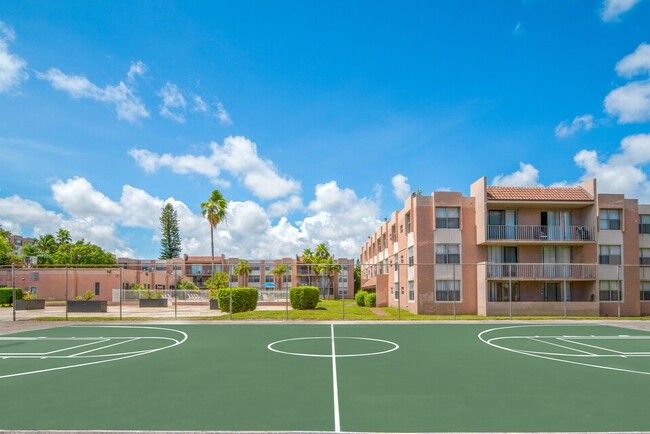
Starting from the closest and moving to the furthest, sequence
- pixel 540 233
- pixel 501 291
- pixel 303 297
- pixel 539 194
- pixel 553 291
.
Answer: pixel 501 291 < pixel 540 233 < pixel 553 291 < pixel 539 194 < pixel 303 297

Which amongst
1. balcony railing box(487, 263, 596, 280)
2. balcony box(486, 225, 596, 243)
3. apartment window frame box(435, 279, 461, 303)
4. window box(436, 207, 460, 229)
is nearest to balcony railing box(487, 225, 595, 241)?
balcony box(486, 225, 596, 243)

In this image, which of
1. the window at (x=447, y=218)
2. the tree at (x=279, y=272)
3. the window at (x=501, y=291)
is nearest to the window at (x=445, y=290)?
the window at (x=501, y=291)

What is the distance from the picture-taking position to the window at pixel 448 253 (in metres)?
33.2

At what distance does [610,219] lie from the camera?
3378 cm

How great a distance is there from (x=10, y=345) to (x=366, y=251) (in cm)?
5411

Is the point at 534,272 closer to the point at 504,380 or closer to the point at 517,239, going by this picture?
the point at 517,239

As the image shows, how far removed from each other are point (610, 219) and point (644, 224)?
396 centimetres

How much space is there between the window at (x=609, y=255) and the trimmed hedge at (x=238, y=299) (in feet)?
81.7

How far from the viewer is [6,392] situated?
31.8 ft

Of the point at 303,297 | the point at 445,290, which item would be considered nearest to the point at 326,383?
the point at 445,290

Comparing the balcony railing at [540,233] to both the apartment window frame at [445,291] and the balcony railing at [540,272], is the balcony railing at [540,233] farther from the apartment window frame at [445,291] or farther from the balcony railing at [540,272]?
the apartment window frame at [445,291]

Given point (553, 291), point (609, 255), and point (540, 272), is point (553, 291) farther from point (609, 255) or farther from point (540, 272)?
point (609, 255)

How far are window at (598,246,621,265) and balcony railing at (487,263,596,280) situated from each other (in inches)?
57.0

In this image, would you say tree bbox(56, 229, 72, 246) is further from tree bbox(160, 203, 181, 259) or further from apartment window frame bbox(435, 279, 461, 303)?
apartment window frame bbox(435, 279, 461, 303)
